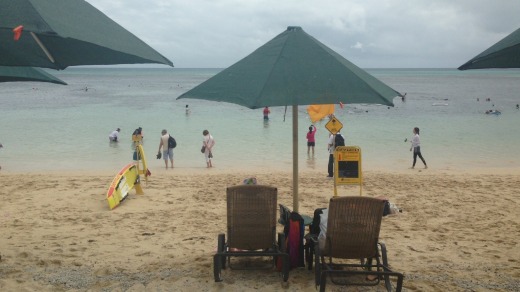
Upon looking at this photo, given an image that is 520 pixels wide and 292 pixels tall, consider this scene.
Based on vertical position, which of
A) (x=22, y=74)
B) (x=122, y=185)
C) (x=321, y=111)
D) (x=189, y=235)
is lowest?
(x=189, y=235)

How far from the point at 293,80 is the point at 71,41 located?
1946 millimetres

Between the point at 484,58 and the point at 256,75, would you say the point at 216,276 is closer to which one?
the point at 256,75

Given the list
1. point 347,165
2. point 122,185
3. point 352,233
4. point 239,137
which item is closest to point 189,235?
point 122,185

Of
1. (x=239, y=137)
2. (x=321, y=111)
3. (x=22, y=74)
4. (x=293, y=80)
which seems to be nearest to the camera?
(x=293, y=80)

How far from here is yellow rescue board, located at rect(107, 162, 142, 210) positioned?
8.35m

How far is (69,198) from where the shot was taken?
9.26 metres

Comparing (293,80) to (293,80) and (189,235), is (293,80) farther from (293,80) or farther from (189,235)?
(189,235)

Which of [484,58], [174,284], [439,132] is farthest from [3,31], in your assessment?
[439,132]

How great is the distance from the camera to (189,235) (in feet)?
22.2

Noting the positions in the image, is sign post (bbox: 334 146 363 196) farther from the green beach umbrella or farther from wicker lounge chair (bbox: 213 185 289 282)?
wicker lounge chair (bbox: 213 185 289 282)


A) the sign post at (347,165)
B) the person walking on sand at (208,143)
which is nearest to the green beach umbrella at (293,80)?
the sign post at (347,165)

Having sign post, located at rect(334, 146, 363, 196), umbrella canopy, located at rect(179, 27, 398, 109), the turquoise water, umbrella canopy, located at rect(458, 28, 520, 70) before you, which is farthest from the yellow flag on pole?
umbrella canopy, located at rect(458, 28, 520, 70)

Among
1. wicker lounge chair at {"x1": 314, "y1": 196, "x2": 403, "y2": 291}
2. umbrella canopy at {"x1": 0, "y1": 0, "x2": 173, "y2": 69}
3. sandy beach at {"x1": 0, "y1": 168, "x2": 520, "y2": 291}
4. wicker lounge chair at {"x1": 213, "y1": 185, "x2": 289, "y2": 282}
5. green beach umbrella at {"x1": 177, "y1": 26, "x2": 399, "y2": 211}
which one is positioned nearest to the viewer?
umbrella canopy at {"x1": 0, "y1": 0, "x2": 173, "y2": 69}

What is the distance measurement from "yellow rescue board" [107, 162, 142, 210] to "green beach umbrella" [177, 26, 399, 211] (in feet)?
13.9
